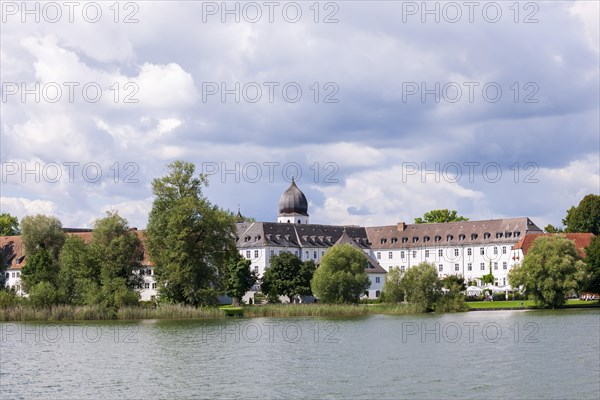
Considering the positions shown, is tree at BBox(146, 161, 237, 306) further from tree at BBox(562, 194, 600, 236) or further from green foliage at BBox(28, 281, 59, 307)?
tree at BBox(562, 194, 600, 236)

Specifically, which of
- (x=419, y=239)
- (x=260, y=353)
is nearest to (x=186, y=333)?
(x=260, y=353)

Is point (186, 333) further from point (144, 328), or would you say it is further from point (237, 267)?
point (237, 267)

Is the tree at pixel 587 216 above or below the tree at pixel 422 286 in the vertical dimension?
above

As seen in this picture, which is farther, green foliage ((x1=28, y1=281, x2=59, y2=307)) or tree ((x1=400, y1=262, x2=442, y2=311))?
tree ((x1=400, y1=262, x2=442, y2=311))

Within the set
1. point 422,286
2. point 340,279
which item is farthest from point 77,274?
point 422,286

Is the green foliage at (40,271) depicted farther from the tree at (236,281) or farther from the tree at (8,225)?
the tree at (8,225)

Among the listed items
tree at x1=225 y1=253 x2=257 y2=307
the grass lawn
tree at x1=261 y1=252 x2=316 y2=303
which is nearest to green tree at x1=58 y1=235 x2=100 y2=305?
tree at x1=225 y1=253 x2=257 y2=307

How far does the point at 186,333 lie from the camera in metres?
52.8

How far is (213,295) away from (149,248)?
6.40m

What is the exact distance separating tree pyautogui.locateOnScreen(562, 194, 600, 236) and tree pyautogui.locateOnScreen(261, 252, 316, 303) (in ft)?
131

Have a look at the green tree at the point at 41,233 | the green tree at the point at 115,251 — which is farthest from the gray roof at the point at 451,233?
the green tree at the point at 115,251

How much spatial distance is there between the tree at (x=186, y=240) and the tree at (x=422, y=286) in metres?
14.3

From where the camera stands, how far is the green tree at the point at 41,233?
9475 centimetres

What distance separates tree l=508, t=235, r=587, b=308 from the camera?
253 ft
